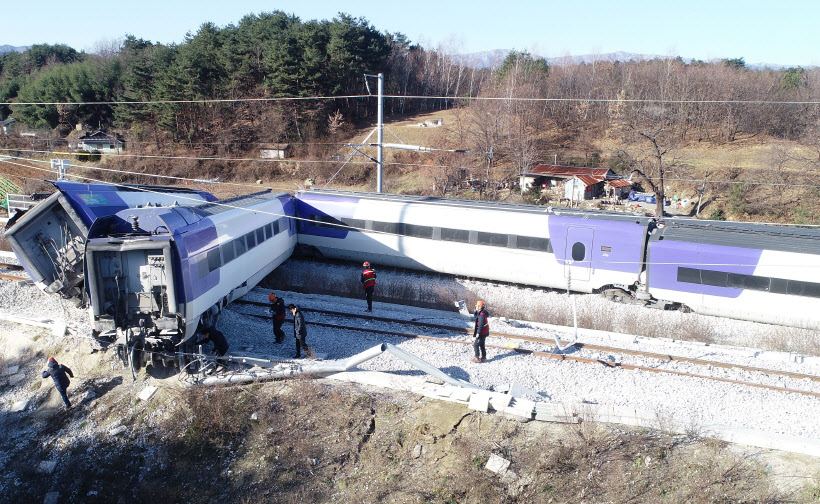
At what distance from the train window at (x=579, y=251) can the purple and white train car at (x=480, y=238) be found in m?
0.03

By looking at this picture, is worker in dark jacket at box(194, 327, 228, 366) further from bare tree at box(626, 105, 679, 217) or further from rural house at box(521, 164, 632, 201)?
bare tree at box(626, 105, 679, 217)

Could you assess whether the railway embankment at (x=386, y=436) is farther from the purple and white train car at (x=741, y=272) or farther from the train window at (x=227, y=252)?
the train window at (x=227, y=252)

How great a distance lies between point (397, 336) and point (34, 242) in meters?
8.83

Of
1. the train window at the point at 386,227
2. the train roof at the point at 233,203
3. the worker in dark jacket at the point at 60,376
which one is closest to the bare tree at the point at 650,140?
the train window at the point at 386,227

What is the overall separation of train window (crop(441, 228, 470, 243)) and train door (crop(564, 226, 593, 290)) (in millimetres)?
3072

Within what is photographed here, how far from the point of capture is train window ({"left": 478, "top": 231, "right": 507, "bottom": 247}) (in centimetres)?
1591

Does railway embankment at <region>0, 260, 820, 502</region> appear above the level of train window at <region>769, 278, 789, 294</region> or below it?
below

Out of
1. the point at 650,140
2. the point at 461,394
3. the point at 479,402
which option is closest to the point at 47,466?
the point at 461,394

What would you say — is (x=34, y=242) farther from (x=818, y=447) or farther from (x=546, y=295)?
(x=818, y=447)

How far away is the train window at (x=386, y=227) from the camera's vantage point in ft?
57.1

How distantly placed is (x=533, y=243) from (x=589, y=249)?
1.60 metres

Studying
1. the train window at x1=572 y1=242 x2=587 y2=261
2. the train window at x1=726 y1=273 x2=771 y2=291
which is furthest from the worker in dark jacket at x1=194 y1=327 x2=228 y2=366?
the train window at x1=726 y1=273 x2=771 y2=291

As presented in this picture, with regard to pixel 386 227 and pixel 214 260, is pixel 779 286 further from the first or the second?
pixel 214 260

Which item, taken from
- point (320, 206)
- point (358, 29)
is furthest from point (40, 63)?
point (320, 206)
